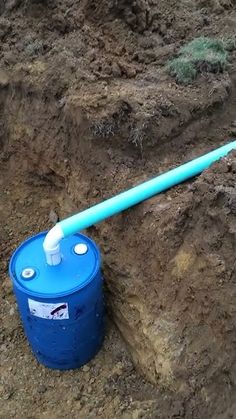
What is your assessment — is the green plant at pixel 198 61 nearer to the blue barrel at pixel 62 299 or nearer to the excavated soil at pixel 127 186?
the excavated soil at pixel 127 186

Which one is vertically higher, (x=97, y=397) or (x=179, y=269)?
(x=179, y=269)

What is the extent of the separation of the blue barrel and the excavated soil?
0.14 m

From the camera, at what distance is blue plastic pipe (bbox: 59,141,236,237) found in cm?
241

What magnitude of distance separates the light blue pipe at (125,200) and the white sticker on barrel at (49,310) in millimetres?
199

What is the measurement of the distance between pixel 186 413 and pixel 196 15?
2.49 m

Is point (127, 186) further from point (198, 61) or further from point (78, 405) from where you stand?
point (78, 405)

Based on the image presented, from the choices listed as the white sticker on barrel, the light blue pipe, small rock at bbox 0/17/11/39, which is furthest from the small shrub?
the white sticker on barrel

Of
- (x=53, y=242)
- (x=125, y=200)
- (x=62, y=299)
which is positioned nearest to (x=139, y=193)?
(x=125, y=200)

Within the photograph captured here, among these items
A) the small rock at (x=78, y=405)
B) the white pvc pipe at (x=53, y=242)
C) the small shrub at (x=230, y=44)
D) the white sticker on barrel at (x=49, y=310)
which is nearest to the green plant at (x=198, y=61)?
the small shrub at (x=230, y=44)

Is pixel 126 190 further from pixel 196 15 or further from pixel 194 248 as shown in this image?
pixel 196 15

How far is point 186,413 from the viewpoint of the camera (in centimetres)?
223

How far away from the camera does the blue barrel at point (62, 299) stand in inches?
93.6

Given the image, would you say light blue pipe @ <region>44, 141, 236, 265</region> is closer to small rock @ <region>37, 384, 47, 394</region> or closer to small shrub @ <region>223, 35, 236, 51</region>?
small rock @ <region>37, 384, 47, 394</region>

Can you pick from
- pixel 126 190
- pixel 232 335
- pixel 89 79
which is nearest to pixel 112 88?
pixel 89 79
